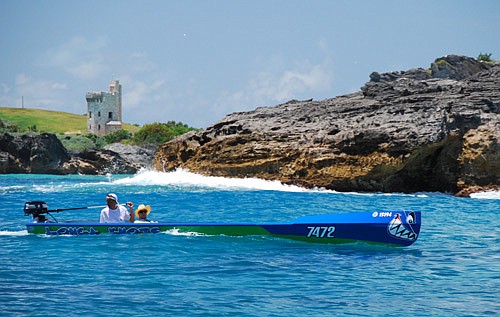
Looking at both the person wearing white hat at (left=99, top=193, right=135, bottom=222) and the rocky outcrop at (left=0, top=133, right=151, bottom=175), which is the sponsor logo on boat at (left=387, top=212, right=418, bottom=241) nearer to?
the person wearing white hat at (left=99, top=193, right=135, bottom=222)

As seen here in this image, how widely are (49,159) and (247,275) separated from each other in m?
64.0

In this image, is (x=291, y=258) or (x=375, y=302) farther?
(x=291, y=258)

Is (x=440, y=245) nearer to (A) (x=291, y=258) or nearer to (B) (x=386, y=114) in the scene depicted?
(A) (x=291, y=258)

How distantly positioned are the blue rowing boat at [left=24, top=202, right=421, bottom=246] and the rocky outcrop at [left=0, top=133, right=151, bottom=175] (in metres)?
58.1

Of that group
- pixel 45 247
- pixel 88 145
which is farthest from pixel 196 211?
pixel 88 145

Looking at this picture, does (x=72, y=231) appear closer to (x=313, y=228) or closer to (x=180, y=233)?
(x=180, y=233)

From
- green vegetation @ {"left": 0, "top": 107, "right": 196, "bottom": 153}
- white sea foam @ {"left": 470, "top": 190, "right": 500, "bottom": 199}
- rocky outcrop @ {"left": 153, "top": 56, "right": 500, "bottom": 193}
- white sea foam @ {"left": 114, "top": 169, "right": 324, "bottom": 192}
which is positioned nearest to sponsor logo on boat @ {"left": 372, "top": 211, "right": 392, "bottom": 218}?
white sea foam @ {"left": 470, "top": 190, "right": 500, "bottom": 199}

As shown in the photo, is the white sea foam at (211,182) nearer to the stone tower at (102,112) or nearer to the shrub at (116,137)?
the shrub at (116,137)

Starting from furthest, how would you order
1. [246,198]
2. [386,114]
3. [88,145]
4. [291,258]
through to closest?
1. [88,145]
2. [386,114]
3. [246,198]
4. [291,258]

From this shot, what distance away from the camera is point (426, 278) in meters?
11.2

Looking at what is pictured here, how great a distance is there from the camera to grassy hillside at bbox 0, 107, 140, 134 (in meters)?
130

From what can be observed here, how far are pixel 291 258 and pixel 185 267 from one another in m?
2.14

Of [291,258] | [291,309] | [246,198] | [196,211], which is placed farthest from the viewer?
[246,198]

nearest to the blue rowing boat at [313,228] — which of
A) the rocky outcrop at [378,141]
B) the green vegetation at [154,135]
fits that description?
the rocky outcrop at [378,141]
